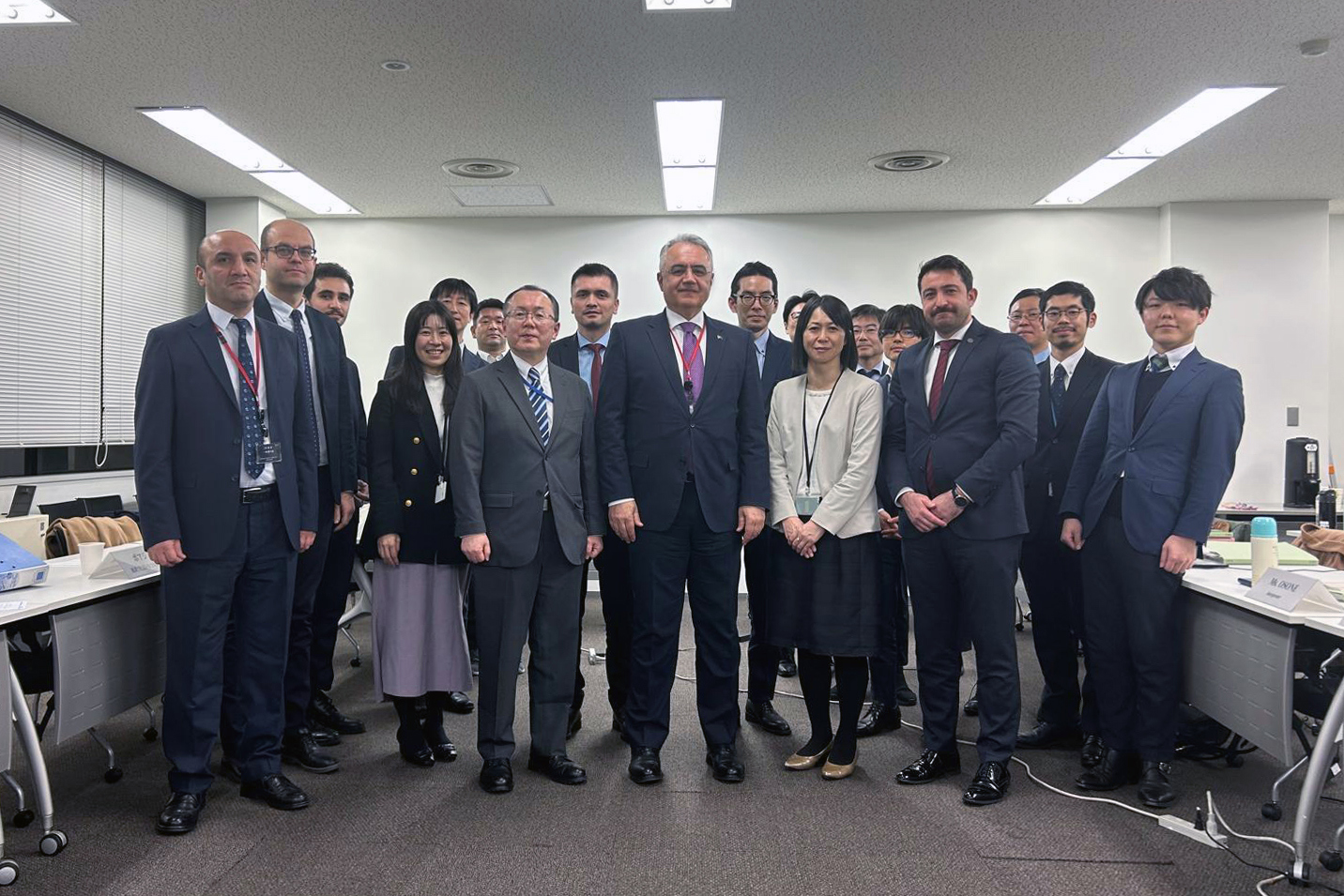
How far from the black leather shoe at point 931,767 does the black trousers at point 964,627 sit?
1.2 inches

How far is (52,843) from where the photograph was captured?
2518 millimetres

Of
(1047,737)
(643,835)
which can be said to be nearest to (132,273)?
(643,835)

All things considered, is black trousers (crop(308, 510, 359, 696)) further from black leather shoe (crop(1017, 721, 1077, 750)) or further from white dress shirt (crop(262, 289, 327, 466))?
black leather shoe (crop(1017, 721, 1077, 750))

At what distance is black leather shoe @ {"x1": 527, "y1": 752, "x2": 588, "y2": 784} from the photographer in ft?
10.1

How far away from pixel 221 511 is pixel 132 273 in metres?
4.97

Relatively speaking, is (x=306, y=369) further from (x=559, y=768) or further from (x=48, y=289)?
(x=48, y=289)

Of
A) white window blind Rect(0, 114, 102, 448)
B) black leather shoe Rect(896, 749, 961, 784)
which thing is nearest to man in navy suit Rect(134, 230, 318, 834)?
black leather shoe Rect(896, 749, 961, 784)

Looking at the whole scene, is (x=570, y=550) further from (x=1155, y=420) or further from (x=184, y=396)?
(x=1155, y=420)

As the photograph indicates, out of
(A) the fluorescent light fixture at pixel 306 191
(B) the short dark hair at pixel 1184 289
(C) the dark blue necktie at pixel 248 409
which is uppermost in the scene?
(A) the fluorescent light fixture at pixel 306 191

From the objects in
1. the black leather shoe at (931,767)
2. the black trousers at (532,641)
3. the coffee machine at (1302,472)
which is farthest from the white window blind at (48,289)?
the coffee machine at (1302,472)

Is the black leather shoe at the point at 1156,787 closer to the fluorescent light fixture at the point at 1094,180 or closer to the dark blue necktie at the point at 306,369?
the dark blue necktie at the point at 306,369

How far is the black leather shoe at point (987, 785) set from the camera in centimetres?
290

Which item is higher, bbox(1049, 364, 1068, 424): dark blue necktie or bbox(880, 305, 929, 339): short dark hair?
bbox(880, 305, 929, 339): short dark hair

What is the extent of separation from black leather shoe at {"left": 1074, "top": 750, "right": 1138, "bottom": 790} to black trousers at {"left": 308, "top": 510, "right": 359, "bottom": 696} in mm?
2830
